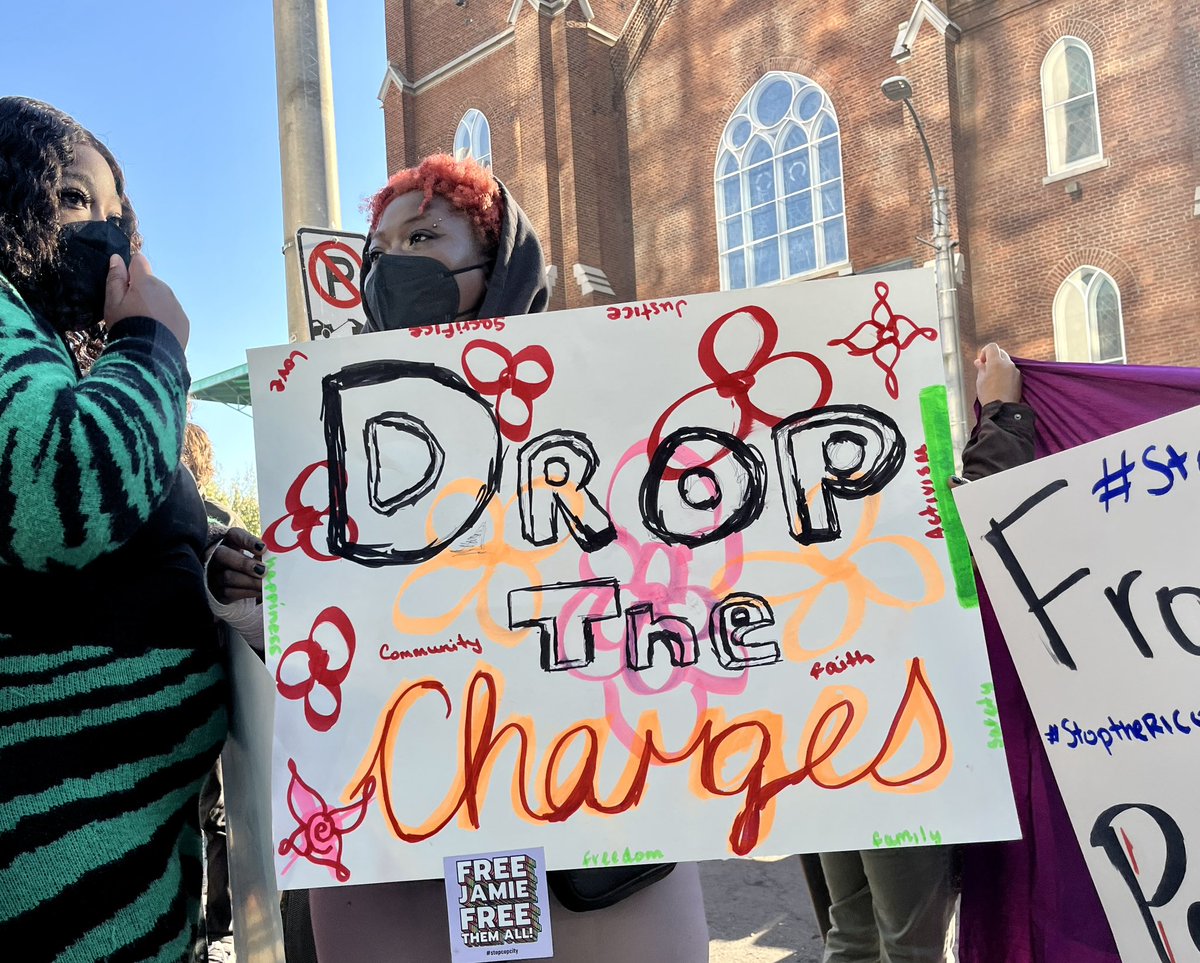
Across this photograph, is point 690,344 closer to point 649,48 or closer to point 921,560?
point 921,560

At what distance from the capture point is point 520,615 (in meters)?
1.29

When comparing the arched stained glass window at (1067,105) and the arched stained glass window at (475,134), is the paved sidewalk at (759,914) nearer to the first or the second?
the arched stained glass window at (1067,105)

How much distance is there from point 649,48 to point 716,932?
1667 cm

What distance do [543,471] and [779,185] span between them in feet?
50.6

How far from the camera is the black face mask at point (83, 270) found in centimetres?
128

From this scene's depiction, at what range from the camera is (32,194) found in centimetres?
126

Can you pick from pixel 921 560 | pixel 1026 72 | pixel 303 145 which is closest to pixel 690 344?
pixel 921 560

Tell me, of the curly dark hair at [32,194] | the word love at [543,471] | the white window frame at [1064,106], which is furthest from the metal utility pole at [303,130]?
the white window frame at [1064,106]

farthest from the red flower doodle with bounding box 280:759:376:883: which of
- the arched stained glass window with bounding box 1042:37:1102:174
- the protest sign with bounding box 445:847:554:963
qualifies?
the arched stained glass window with bounding box 1042:37:1102:174

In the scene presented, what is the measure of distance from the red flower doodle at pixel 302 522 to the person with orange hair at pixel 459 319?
1.17 feet

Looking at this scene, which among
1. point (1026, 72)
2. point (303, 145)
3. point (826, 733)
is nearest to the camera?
point (826, 733)

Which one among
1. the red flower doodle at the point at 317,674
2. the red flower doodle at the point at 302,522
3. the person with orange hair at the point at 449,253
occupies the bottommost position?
the red flower doodle at the point at 317,674

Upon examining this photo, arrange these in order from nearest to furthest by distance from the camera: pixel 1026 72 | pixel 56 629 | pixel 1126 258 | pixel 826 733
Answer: pixel 56 629 < pixel 826 733 < pixel 1126 258 < pixel 1026 72

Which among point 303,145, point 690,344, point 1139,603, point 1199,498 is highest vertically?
point 303,145
